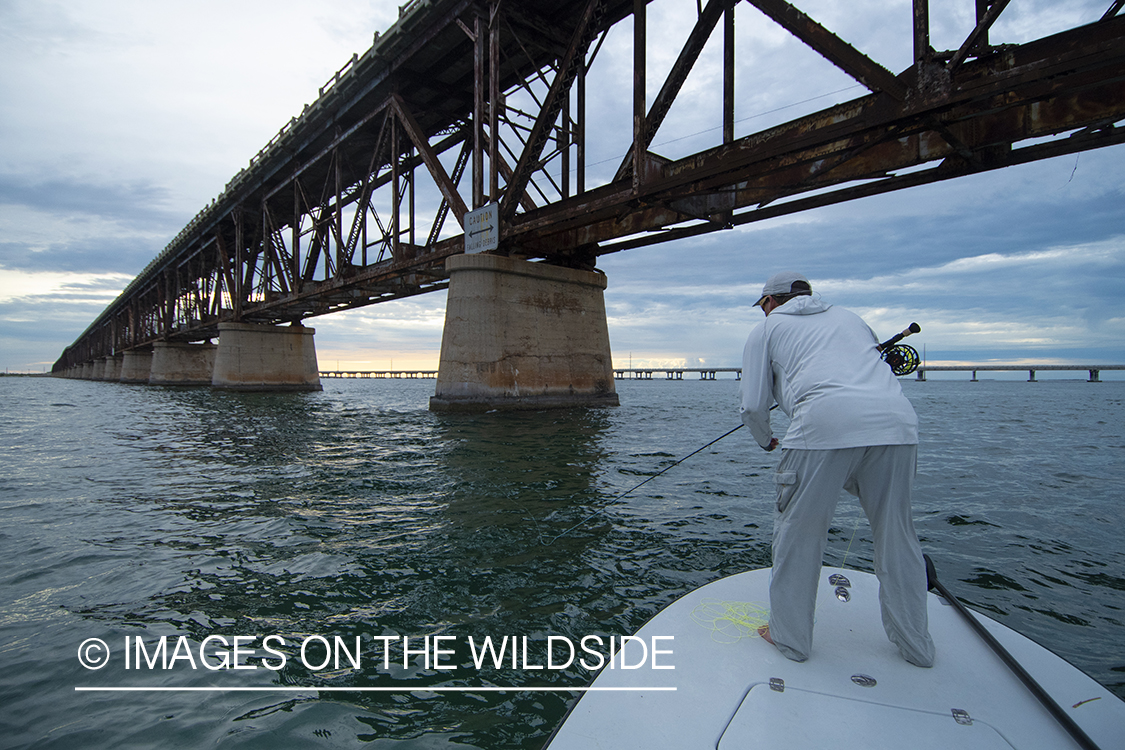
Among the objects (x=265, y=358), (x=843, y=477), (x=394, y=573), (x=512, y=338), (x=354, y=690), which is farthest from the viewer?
(x=265, y=358)

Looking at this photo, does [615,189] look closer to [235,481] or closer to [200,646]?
[235,481]

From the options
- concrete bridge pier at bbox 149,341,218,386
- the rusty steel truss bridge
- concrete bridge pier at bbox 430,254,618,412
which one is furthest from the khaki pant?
concrete bridge pier at bbox 149,341,218,386

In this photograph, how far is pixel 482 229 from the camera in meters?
16.8

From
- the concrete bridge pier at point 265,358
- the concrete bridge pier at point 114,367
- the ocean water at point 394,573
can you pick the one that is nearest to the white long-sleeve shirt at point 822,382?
the ocean water at point 394,573

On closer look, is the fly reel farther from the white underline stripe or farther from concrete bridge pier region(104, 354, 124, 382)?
concrete bridge pier region(104, 354, 124, 382)

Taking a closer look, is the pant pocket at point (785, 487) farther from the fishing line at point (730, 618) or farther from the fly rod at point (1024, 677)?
the fly rod at point (1024, 677)

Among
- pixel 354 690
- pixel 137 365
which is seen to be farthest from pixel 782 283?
pixel 137 365

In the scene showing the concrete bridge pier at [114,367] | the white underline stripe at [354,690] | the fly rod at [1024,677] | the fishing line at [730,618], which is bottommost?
the white underline stripe at [354,690]

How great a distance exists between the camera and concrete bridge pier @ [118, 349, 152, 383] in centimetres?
7325

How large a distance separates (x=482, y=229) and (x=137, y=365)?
262 feet

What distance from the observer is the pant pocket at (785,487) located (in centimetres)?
255

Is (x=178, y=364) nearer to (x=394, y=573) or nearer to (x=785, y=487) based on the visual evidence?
(x=394, y=573)

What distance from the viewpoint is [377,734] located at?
7.55 feet

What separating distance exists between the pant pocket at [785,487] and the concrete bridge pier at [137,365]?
9048cm
